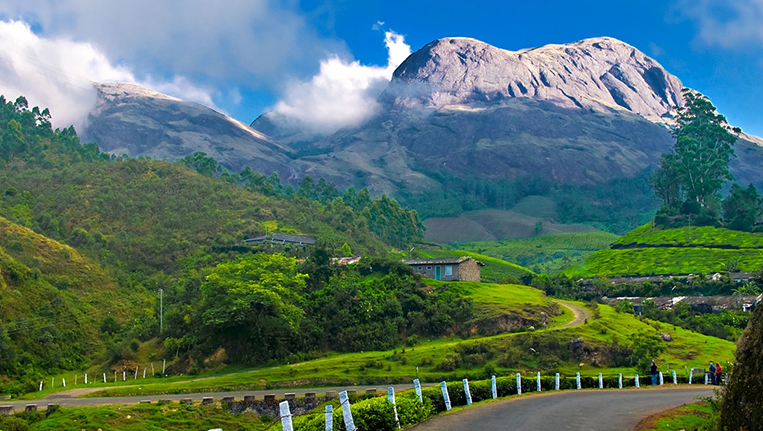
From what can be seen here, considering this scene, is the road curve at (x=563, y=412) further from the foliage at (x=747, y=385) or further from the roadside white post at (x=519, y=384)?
the foliage at (x=747, y=385)

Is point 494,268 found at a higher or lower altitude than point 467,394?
higher

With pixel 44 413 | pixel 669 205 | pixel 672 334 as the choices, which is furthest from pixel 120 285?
pixel 669 205

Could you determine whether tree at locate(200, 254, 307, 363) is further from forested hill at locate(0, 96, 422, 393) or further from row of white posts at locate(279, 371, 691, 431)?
row of white posts at locate(279, 371, 691, 431)

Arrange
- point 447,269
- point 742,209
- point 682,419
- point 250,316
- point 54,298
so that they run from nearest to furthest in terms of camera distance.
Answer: point 682,419, point 250,316, point 54,298, point 447,269, point 742,209

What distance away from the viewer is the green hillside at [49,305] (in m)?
58.0

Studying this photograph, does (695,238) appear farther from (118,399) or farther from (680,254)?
(118,399)

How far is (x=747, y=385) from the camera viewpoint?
11.5 meters

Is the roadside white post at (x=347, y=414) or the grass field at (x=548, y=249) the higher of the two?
the grass field at (x=548, y=249)

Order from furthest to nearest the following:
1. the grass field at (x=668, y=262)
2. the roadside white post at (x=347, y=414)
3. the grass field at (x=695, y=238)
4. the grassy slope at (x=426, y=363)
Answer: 1. the grass field at (x=695, y=238)
2. the grass field at (x=668, y=262)
3. the grassy slope at (x=426, y=363)
4. the roadside white post at (x=347, y=414)

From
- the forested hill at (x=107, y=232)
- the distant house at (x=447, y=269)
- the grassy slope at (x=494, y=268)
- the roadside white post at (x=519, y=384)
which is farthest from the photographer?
the grassy slope at (x=494, y=268)

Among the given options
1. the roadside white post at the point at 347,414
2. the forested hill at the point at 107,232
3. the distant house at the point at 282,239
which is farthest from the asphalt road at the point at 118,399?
the distant house at the point at 282,239

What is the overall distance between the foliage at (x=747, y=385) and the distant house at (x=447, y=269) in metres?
71.1

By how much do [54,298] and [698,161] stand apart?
392 ft

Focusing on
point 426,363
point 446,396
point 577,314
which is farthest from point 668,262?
point 446,396
